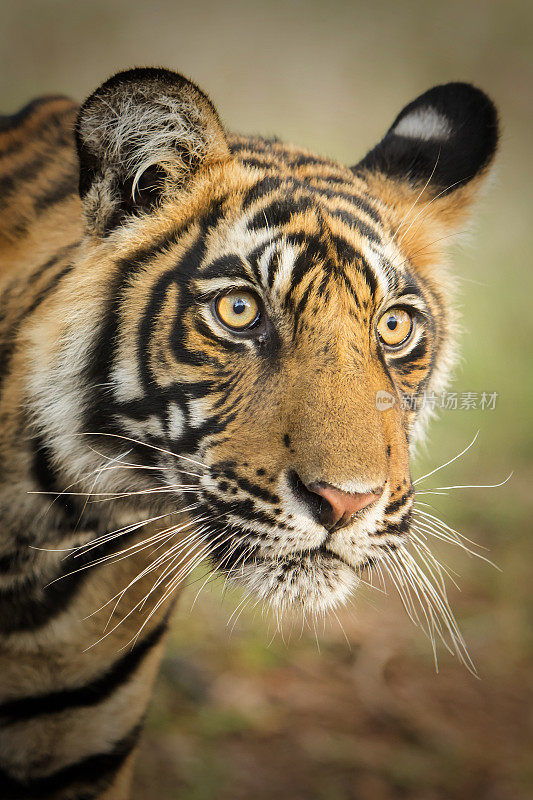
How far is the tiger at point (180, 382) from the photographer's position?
0.85 m

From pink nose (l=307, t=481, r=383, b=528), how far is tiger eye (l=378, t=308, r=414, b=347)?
262 mm

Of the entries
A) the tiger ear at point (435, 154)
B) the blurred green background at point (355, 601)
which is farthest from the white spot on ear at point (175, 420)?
the tiger ear at point (435, 154)

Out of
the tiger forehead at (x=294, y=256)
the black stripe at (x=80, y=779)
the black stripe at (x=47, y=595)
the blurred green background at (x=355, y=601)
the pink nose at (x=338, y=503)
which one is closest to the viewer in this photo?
the pink nose at (x=338, y=503)

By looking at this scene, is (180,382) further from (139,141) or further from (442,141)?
(442,141)

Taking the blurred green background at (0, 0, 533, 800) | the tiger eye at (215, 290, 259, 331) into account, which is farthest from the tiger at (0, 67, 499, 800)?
the blurred green background at (0, 0, 533, 800)

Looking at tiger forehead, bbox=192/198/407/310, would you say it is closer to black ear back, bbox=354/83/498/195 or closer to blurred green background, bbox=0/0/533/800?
black ear back, bbox=354/83/498/195

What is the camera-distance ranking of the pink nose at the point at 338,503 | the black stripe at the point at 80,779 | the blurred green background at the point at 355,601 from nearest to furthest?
1. the pink nose at the point at 338,503
2. the black stripe at the point at 80,779
3. the blurred green background at the point at 355,601

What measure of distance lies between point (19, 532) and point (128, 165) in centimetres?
55

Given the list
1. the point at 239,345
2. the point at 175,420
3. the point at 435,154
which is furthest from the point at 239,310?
the point at 435,154

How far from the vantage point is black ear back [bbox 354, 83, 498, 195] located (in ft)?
3.78

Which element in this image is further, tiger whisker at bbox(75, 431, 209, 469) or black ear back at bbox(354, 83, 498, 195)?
black ear back at bbox(354, 83, 498, 195)

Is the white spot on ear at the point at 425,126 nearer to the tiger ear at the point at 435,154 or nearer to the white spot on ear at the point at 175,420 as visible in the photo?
the tiger ear at the point at 435,154

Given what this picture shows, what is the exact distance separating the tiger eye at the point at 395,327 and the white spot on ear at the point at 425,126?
38 cm

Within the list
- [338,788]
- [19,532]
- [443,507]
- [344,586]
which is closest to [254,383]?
[344,586]
